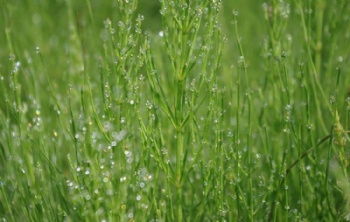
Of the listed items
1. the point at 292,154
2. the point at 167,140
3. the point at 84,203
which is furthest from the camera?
the point at 167,140

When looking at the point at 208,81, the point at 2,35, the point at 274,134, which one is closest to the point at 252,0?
the point at 2,35

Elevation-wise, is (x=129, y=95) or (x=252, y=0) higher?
(x=252, y=0)

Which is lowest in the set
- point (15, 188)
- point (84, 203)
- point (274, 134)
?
point (84, 203)

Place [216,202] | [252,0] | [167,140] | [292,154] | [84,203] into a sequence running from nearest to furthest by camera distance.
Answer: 1. [84,203]
2. [216,202]
3. [292,154]
4. [167,140]
5. [252,0]

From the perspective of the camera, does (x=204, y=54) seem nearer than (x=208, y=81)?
Yes

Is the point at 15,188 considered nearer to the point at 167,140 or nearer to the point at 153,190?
the point at 153,190

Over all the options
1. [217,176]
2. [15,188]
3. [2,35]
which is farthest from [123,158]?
[2,35]

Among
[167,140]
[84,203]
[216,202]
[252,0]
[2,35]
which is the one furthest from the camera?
[252,0]

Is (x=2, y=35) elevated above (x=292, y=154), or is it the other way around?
(x=2, y=35)

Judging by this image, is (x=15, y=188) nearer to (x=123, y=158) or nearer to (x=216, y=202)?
(x=123, y=158)
